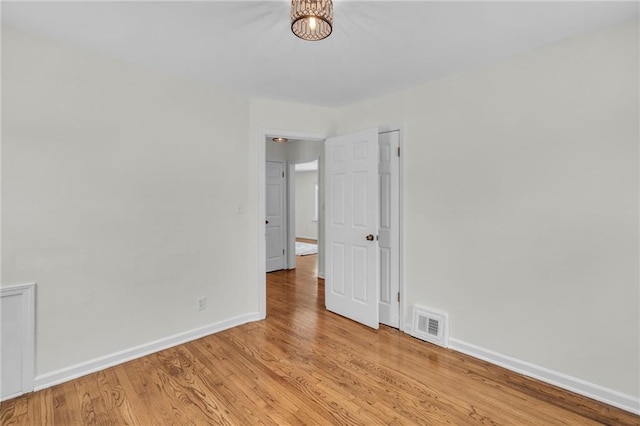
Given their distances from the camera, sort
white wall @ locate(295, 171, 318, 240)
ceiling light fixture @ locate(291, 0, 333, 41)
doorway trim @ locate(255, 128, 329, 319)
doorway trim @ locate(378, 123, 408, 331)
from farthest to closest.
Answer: white wall @ locate(295, 171, 318, 240) < doorway trim @ locate(255, 128, 329, 319) < doorway trim @ locate(378, 123, 408, 331) < ceiling light fixture @ locate(291, 0, 333, 41)

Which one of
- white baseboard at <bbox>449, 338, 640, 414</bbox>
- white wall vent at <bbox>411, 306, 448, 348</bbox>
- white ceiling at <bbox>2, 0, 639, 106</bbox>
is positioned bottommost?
white baseboard at <bbox>449, 338, 640, 414</bbox>

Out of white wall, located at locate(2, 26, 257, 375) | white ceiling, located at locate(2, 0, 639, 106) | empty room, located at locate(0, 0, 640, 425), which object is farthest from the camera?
white wall, located at locate(2, 26, 257, 375)

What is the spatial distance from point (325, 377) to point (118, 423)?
4.29ft

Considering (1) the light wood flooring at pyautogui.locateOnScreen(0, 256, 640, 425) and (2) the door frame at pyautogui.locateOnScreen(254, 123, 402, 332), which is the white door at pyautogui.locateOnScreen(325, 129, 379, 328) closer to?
(2) the door frame at pyautogui.locateOnScreen(254, 123, 402, 332)

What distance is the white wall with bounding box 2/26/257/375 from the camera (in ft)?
7.03

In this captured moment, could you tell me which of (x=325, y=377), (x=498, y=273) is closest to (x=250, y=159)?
(x=325, y=377)

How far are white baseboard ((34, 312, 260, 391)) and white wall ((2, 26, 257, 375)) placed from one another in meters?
0.04

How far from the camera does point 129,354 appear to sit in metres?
2.58

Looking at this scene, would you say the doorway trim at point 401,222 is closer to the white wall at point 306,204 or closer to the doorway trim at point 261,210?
the doorway trim at point 261,210

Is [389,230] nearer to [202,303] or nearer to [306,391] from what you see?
[306,391]

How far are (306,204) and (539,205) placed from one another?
28.5ft

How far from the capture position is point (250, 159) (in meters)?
3.37

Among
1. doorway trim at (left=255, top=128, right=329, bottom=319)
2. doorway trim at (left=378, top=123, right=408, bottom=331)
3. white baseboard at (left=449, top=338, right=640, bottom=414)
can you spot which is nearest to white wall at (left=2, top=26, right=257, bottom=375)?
doorway trim at (left=255, top=128, right=329, bottom=319)

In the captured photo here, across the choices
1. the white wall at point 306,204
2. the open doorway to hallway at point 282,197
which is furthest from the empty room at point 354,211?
the white wall at point 306,204
